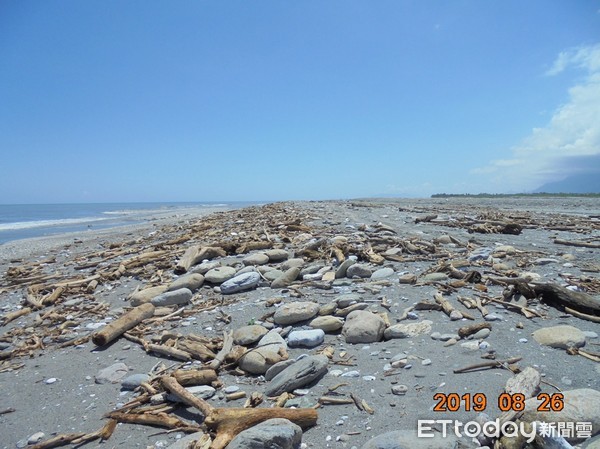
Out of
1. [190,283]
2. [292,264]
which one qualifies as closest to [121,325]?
[190,283]

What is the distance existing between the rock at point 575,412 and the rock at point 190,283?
209 inches

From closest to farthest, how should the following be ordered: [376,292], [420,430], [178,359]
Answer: [420,430] < [178,359] < [376,292]

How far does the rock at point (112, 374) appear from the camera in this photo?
3.78 meters

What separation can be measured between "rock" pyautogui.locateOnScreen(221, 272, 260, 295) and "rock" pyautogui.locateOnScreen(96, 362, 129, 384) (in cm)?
227

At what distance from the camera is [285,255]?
25.4ft

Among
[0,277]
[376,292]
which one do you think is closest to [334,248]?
[376,292]

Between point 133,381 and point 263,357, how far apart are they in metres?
1.39

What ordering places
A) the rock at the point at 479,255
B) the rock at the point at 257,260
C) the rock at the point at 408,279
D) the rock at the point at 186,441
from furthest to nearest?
1. the rock at the point at 257,260
2. the rock at the point at 479,255
3. the rock at the point at 408,279
4. the rock at the point at 186,441

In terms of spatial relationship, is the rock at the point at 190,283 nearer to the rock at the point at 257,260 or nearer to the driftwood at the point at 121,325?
the driftwood at the point at 121,325

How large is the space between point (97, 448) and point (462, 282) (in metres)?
5.09

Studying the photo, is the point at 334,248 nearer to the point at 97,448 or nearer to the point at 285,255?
the point at 285,255

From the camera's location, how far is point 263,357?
3695 millimetres
